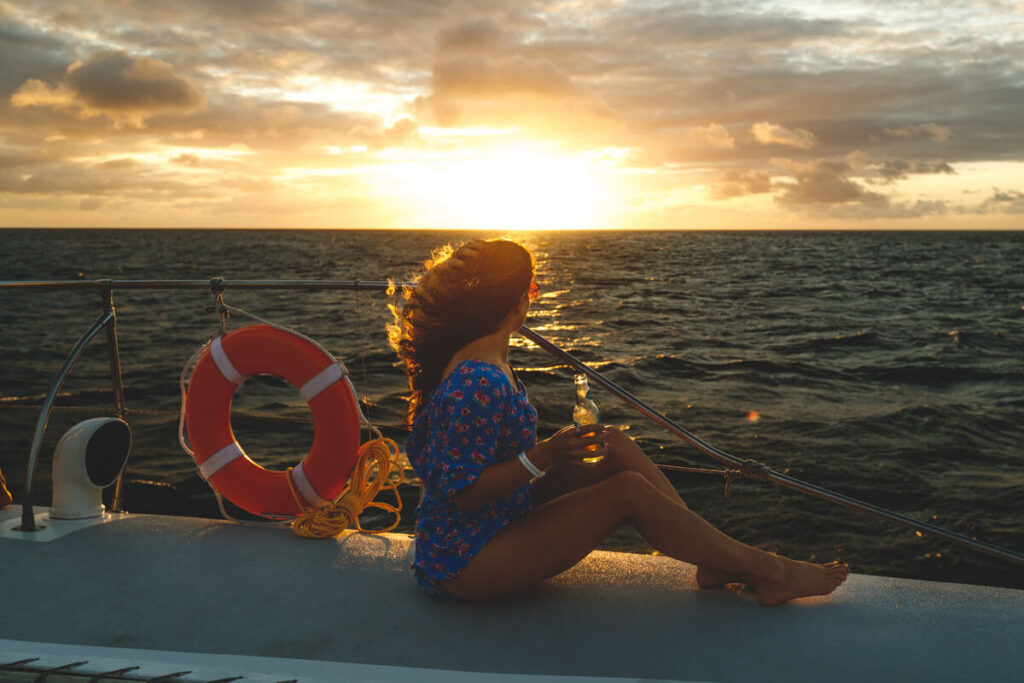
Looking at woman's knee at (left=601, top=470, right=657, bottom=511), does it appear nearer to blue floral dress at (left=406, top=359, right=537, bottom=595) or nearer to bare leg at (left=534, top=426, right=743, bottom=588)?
bare leg at (left=534, top=426, right=743, bottom=588)

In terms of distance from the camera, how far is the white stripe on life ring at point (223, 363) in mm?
2631

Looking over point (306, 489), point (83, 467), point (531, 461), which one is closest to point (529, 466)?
point (531, 461)

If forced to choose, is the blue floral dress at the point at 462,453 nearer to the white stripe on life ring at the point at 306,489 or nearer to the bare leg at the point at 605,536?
the bare leg at the point at 605,536

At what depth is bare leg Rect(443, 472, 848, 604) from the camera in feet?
6.02

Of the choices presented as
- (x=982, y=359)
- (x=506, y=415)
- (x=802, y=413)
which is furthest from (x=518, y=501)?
(x=982, y=359)

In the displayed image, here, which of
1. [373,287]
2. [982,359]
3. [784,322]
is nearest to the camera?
[373,287]

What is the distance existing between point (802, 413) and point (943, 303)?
599 inches

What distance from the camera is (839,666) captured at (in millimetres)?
1619

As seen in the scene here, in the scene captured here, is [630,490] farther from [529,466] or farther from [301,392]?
[301,392]

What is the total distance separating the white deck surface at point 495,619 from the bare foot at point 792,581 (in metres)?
0.03

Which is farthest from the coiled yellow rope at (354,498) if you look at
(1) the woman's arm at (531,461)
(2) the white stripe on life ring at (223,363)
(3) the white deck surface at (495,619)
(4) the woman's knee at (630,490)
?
(4) the woman's knee at (630,490)

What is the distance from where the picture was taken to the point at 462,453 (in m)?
1.76

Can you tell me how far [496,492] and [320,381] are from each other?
1.02 meters

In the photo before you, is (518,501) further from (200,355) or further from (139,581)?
(200,355)
